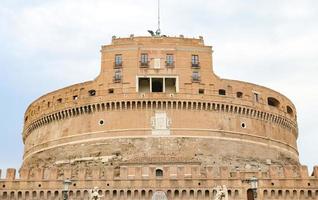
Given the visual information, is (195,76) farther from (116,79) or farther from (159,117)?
(116,79)

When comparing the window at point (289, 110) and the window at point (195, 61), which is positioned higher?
the window at point (195, 61)

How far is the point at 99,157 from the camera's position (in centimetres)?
3375

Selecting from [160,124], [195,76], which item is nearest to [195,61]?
[195,76]

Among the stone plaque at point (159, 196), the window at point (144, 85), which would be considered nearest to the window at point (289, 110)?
the window at point (144, 85)

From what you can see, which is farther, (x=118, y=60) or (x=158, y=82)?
(x=158, y=82)

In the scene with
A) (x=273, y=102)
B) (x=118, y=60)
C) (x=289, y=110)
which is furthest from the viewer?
(x=289, y=110)

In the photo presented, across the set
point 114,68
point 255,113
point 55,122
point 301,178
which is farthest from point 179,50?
point 301,178

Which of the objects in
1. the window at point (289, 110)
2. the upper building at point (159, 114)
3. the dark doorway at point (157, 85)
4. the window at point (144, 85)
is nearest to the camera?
the upper building at point (159, 114)

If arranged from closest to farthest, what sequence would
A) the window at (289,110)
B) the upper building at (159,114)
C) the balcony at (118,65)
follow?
the upper building at (159,114)
the balcony at (118,65)
the window at (289,110)

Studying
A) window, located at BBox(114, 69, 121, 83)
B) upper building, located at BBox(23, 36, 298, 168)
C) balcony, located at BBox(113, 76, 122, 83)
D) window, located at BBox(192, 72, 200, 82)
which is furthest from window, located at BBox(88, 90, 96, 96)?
window, located at BBox(192, 72, 200, 82)

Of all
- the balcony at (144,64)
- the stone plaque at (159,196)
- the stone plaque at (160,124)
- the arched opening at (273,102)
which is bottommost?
the stone plaque at (159,196)

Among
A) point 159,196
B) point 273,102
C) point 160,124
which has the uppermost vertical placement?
point 273,102

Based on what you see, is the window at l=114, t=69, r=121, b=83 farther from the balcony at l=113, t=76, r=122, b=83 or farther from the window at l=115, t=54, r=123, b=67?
the window at l=115, t=54, r=123, b=67

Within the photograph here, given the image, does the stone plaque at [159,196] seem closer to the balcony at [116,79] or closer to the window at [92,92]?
the balcony at [116,79]
